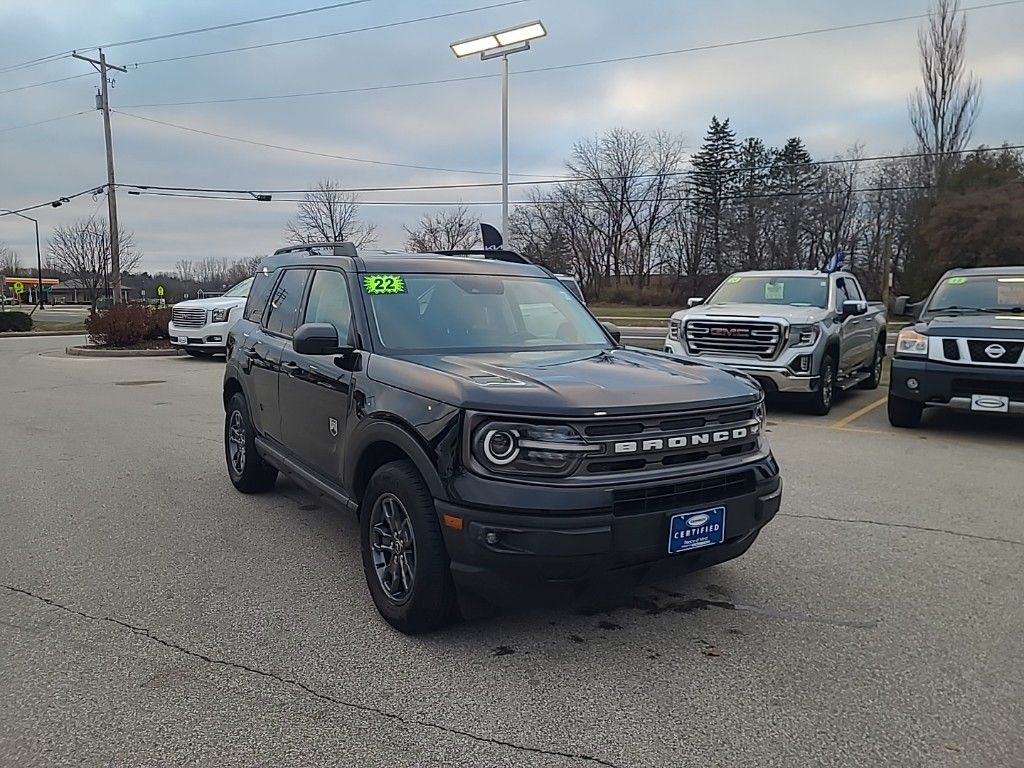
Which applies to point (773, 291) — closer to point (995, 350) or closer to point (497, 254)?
point (995, 350)

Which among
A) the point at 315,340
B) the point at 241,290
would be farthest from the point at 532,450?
the point at 241,290

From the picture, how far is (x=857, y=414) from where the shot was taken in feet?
34.5

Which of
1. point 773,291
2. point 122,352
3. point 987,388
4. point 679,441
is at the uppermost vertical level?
point 773,291

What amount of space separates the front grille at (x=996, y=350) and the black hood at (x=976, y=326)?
0.05 metres

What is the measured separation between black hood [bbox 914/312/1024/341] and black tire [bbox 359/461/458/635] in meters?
7.25

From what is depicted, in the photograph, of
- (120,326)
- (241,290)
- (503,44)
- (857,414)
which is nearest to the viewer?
(857,414)

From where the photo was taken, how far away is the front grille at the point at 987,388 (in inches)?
318

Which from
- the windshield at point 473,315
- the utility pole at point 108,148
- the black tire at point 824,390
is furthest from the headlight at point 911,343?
the utility pole at point 108,148

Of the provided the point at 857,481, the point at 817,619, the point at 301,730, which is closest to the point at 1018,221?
the point at 857,481

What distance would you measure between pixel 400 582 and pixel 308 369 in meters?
1.63

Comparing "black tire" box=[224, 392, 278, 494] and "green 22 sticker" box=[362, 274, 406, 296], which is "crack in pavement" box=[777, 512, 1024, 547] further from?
"black tire" box=[224, 392, 278, 494]

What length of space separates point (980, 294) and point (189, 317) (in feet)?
50.7

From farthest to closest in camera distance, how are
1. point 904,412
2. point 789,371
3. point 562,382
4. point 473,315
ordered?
point 789,371 < point 904,412 < point 473,315 < point 562,382

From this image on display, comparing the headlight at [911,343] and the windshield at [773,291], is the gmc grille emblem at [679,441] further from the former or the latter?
the windshield at [773,291]
